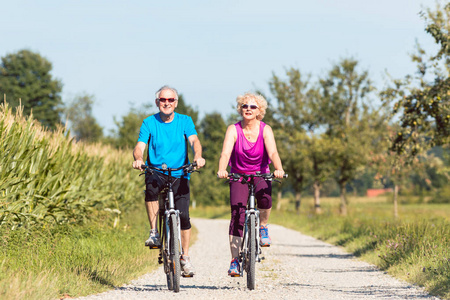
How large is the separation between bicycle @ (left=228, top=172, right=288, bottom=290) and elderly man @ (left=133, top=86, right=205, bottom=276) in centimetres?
65

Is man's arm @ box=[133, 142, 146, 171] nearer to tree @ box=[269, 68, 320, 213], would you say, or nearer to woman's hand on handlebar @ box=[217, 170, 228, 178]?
woman's hand on handlebar @ box=[217, 170, 228, 178]

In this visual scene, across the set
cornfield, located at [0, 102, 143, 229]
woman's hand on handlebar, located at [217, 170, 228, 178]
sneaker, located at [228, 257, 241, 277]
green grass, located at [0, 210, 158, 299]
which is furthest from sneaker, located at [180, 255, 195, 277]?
cornfield, located at [0, 102, 143, 229]

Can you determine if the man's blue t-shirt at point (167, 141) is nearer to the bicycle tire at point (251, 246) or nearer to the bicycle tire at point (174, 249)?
the bicycle tire at point (174, 249)

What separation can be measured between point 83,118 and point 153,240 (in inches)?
3284

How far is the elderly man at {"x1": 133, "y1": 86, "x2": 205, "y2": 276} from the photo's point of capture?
7.20m

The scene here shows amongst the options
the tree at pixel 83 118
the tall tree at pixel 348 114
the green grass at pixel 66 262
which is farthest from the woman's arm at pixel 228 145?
the tree at pixel 83 118

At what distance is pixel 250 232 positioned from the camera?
719cm

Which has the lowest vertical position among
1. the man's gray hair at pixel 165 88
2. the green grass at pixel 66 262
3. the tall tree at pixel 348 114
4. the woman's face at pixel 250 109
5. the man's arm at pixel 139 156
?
the green grass at pixel 66 262

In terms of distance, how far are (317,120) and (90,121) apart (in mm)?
52193

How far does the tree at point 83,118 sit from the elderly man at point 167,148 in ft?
247

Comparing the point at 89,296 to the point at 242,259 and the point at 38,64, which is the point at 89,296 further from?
the point at 38,64

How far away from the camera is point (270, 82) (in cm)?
4269

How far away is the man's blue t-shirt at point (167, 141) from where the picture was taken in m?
7.19

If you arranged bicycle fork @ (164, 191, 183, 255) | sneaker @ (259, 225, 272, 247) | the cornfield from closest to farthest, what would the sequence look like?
bicycle fork @ (164, 191, 183, 255) → sneaker @ (259, 225, 272, 247) → the cornfield
